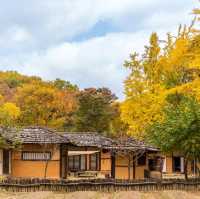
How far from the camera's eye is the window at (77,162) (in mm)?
45969

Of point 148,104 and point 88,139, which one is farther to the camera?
point 88,139

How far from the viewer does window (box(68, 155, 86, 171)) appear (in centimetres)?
4597

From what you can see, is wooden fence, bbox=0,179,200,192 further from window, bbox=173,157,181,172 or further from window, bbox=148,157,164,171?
window, bbox=173,157,181,172

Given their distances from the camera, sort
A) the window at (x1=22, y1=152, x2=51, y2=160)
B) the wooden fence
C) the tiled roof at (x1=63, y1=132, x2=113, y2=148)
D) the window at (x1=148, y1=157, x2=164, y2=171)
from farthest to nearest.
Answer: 1. the window at (x1=148, y1=157, x2=164, y2=171)
2. the tiled roof at (x1=63, y1=132, x2=113, y2=148)
3. the window at (x1=22, y1=152, x2=51, y2=160)
4. the wooden fence

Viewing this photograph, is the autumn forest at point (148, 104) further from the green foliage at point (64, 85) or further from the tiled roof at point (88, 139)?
the green foliage at point (64, 85)

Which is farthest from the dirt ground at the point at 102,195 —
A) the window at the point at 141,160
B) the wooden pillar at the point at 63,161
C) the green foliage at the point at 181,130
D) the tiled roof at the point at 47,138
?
the window at the point at 141,160

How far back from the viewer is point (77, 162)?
46562mm

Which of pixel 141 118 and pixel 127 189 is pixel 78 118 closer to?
pixel 141 118

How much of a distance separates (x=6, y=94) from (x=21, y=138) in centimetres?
5076

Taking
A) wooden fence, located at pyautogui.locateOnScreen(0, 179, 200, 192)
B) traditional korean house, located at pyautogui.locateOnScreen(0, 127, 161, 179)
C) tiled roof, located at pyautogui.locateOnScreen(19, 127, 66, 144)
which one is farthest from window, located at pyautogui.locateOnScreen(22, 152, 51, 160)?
wooden fence, located at pyautogui.locateOnScreen(0, 179, 200, 192)

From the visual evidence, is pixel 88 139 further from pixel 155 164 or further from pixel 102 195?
pixel 102 195

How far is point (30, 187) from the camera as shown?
82.8 ft

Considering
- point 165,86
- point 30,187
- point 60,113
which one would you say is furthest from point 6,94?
point 30,187

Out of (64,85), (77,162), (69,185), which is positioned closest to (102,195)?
(69,185)
